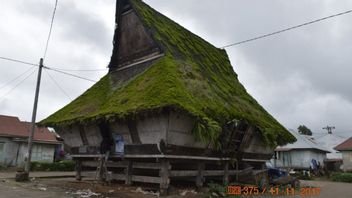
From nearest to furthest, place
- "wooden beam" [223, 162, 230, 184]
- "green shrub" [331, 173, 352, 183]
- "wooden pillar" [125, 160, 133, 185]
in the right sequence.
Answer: "wooden pillar" [125, 160, 133, 185] < "wooden beam" [223, 162, 230, 184] < "green shrub" [331, 173, 352, 183]

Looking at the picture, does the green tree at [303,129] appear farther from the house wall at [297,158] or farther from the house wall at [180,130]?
the house wall at [180,130]

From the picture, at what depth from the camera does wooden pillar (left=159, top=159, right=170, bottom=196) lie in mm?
10125

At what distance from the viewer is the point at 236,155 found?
1338 cm

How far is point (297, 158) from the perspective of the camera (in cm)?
3528

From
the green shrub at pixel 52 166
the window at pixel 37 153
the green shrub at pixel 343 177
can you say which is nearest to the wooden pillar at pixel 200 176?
the green shrub at pixel 52 166

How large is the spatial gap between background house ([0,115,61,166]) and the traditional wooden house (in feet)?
43.8

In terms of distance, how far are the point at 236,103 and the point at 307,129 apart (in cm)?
5833

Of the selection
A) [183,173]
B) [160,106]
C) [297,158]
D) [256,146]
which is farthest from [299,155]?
[160,106]

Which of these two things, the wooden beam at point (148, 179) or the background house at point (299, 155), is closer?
the wooden beam at point (148, 179)

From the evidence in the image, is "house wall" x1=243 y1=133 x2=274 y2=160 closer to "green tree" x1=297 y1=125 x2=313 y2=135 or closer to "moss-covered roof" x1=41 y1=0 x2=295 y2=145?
"moss-covered roof" x1=41 y1=0 x2=295 y2=145

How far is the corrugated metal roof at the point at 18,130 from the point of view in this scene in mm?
26656

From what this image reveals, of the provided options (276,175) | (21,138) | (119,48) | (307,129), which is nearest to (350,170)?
(276,175)

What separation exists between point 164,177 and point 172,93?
8.87 ft
